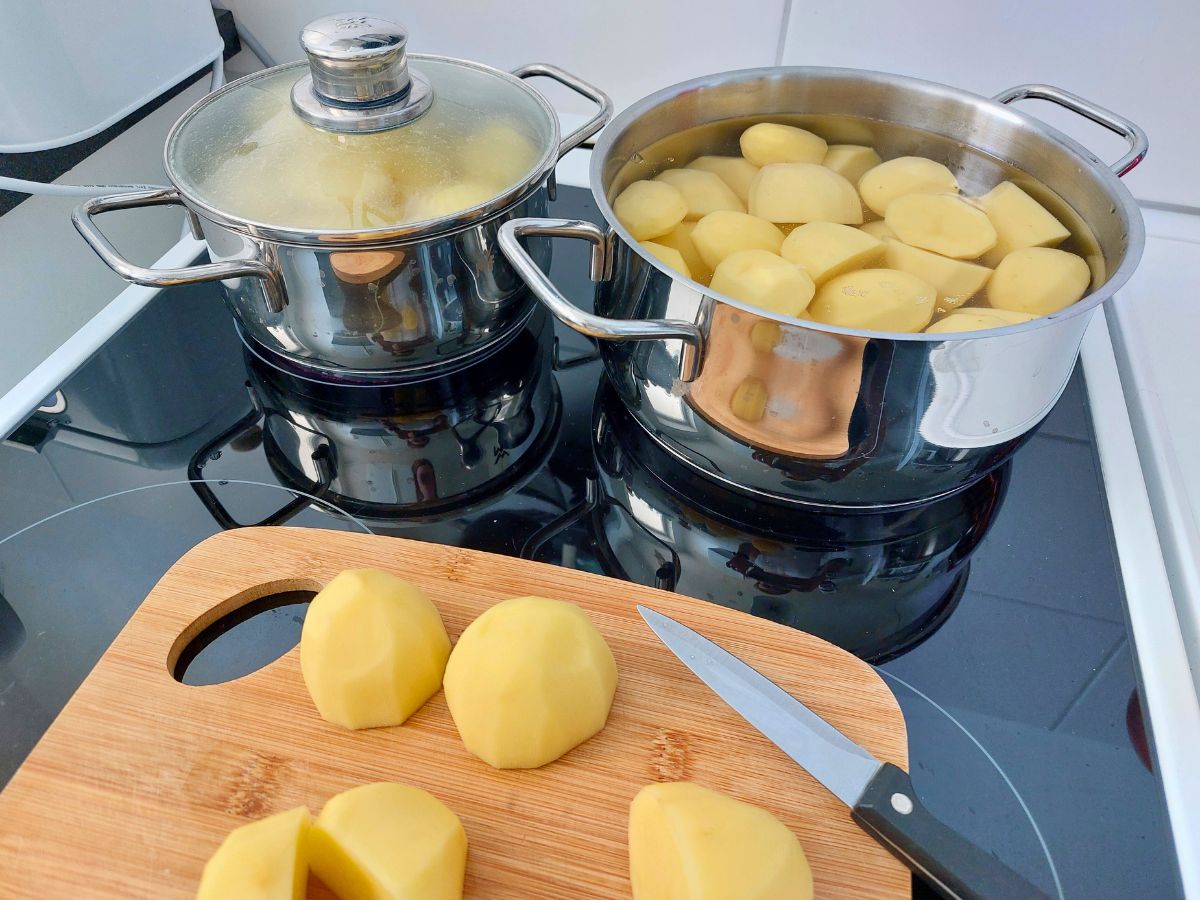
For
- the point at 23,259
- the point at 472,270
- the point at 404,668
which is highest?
the point at 472,270

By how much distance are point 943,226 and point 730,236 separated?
0.66 ft

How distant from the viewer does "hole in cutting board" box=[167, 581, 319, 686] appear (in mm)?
712

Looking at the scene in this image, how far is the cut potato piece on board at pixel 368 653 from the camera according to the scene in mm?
622

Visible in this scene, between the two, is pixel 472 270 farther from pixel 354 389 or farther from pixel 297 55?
pixel 297 55

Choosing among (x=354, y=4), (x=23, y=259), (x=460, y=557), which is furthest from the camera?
(x=354, y=4)

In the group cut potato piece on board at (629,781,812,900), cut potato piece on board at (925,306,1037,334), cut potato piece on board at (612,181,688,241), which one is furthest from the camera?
cut potato piece on board at (612,181,688,241)

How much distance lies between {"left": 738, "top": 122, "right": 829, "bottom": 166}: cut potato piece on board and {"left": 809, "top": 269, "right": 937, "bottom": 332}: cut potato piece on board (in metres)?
0.22

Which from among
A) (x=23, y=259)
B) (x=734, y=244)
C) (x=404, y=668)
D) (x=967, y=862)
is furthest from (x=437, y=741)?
(x=23, y=259)

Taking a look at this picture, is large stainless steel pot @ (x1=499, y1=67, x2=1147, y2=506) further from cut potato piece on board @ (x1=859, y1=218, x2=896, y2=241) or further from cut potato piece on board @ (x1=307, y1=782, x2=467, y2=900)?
cut potato piece on board @ (x1=307, y1=782, x2=467, y2=900)

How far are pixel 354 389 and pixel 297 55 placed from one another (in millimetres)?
753

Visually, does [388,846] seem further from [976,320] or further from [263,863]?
[976,320]

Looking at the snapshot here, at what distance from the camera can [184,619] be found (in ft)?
2.35

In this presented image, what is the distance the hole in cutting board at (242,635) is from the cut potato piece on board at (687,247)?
1.42 feet

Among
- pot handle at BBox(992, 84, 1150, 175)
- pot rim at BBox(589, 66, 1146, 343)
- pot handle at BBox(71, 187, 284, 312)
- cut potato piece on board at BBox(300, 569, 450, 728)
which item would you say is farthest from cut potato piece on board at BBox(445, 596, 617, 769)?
pot handle at BBox(992, 84, 1150, 175)
